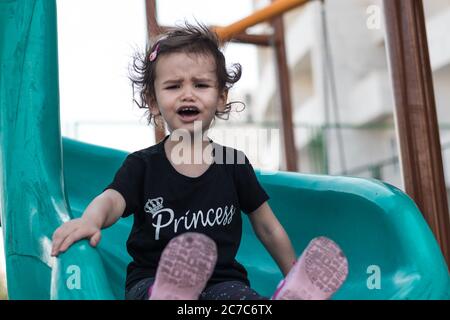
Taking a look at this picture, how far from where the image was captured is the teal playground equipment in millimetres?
904

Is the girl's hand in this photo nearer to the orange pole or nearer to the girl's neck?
the girl's neck

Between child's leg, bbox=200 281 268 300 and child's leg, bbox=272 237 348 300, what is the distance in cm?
9

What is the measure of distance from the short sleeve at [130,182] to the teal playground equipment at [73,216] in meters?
0.08

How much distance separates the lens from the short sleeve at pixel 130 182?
926mm

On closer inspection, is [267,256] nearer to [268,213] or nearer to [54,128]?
[268,213]

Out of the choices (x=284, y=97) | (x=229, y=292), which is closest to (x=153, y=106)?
(x=229, y=292)

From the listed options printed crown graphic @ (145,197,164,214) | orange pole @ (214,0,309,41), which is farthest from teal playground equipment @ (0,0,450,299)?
orange pole @ (214,0,309,41)

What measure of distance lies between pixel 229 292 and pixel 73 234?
0.67 feet

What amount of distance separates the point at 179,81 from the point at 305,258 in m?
0.34

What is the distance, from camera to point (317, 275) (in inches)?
28.6

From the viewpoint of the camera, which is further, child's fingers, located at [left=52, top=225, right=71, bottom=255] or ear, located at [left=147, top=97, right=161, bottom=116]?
ear, located at [left=147, top=97, right=161, bottom=116]

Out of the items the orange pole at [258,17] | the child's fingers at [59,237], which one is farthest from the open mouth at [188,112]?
the orange pole at [258,17]

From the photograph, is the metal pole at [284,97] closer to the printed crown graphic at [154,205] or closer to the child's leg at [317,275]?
the printed crown graphic at [154,205]

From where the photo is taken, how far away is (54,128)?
103 cm
